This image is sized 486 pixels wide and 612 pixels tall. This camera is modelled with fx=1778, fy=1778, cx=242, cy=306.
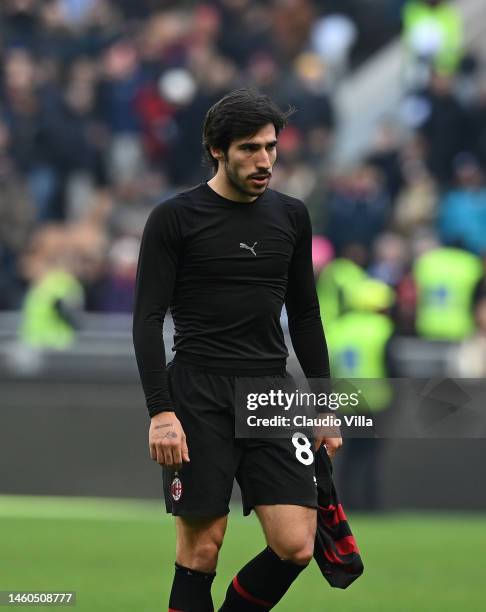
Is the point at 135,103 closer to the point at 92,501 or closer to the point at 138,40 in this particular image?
the point at 138,40

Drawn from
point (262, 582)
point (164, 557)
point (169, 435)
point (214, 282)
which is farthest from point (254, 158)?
point (164, 557)

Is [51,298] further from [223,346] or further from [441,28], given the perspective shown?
[223,346]

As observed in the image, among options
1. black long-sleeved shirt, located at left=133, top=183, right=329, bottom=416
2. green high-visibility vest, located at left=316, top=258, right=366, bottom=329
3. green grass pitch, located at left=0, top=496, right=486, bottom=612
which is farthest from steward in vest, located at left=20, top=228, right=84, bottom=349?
black long-sleeved shirt, located at left=133, top=183, right=329, bottom=416

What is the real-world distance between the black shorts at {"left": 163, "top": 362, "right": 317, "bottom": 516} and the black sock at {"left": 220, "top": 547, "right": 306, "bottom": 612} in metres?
0.21

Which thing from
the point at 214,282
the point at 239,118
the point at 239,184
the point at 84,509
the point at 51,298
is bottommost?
the point at 84,509

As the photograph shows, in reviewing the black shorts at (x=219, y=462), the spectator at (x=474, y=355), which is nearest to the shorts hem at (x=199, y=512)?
the black shorts at (x=219, y=462)

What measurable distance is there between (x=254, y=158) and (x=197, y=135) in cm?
1121

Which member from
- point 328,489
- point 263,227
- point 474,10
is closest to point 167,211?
point 263,227

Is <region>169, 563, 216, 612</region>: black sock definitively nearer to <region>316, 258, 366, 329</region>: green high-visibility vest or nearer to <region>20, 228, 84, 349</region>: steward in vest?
<region>316, 258, 366, 329</region>: green high-visibility vest

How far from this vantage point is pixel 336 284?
14.3m

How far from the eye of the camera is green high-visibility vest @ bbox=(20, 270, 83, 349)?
47.8 ft

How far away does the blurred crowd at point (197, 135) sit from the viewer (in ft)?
50.5

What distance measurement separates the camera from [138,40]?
18.1 m

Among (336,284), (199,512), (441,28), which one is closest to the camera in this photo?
(199,512)
